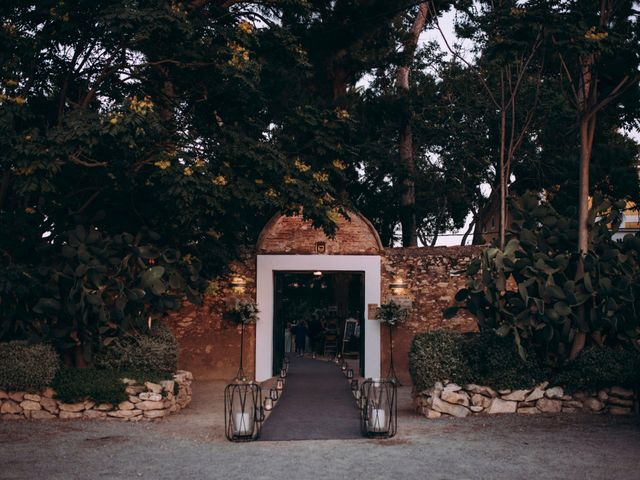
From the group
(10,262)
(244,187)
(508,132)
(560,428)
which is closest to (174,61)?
(244,187)

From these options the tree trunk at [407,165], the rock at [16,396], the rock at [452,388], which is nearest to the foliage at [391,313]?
the rock at [452,388]

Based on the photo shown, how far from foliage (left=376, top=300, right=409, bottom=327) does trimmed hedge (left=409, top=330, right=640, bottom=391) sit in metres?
4.45

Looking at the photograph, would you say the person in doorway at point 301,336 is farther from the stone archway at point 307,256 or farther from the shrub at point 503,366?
the shrub at point 503,366

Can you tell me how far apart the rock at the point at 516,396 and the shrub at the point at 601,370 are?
0.52 m

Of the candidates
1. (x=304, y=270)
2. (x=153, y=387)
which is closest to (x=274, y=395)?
(x=153, y=387)

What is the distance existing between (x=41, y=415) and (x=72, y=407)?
0.45 metres

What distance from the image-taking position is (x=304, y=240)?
52.0 ft

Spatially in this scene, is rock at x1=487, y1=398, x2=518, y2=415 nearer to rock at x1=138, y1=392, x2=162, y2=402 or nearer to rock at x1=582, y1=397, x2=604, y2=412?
rock at x1=582, y1=397, x2=604, y2=412

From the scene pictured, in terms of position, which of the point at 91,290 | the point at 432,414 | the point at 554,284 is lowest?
the point at 432,414

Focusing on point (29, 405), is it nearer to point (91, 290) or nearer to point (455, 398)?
point (91, 290)

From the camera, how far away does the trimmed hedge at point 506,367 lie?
1000 cm

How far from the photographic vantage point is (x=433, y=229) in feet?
89.9

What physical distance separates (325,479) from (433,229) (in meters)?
21.5

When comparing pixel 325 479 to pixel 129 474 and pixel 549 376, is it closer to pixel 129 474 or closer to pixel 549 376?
pixel 129 474
